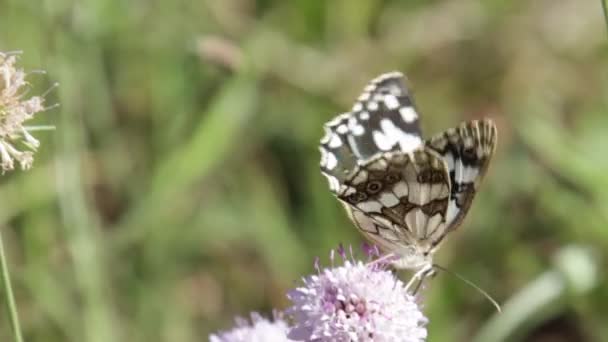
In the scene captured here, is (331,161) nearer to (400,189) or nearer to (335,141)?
(335,141)

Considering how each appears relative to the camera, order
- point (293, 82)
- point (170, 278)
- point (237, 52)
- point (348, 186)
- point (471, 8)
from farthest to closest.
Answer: point (471, 8) < point (293, 82) < point (170, 278) < point (237, 52) < point (348, 186)

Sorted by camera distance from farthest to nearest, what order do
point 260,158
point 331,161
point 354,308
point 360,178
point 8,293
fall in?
point 260,158
point 331,161
point 360,178
point 354,308
point 8,293

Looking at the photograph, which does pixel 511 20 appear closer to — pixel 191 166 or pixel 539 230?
pixel 539 230

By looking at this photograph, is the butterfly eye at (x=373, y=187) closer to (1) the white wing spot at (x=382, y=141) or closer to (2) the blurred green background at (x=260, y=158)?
(1) the white wing spot at (x=382, y=141)

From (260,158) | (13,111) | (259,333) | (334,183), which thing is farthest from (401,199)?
(260,158)

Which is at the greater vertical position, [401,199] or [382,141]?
[382,141]

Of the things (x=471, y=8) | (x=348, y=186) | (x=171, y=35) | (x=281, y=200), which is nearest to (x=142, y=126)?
(x=171, y=35)

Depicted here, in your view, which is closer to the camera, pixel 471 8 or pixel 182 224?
pixel 182 224
